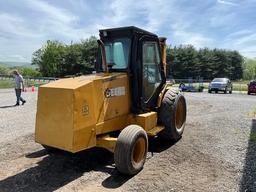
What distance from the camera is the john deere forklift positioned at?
5629 millimetres

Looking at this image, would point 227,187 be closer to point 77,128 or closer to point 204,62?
point 77,128

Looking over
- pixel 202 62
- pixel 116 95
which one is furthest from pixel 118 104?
pixel 202 62

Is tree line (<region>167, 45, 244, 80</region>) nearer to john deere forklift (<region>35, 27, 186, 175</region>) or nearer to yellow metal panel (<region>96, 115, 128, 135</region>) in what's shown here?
john deere forklift (<region>35, 27, 186, 175</region>)

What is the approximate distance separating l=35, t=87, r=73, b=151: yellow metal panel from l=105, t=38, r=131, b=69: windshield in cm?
170

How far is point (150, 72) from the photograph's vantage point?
757cm

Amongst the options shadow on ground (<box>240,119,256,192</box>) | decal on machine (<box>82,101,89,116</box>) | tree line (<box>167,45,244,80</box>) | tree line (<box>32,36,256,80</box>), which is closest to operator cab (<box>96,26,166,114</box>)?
decal on machine (<box>82,101,89,116</box>)

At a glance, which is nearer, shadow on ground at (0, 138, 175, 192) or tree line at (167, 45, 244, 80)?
shadow on ground at (0, 138, 175, 192)

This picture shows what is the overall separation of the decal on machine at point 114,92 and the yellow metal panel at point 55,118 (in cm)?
98

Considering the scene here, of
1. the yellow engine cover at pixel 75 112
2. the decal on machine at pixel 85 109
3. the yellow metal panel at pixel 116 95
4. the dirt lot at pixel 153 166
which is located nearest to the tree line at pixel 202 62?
the dirt lot at pixel 153 166

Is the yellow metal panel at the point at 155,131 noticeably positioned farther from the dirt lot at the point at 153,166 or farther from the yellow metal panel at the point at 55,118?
the yellow metal panel at the point at 55,118

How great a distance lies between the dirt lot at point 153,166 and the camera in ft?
18.3

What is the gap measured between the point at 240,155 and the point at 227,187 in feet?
6.35

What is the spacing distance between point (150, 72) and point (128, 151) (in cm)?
241

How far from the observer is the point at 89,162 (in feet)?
22.2
